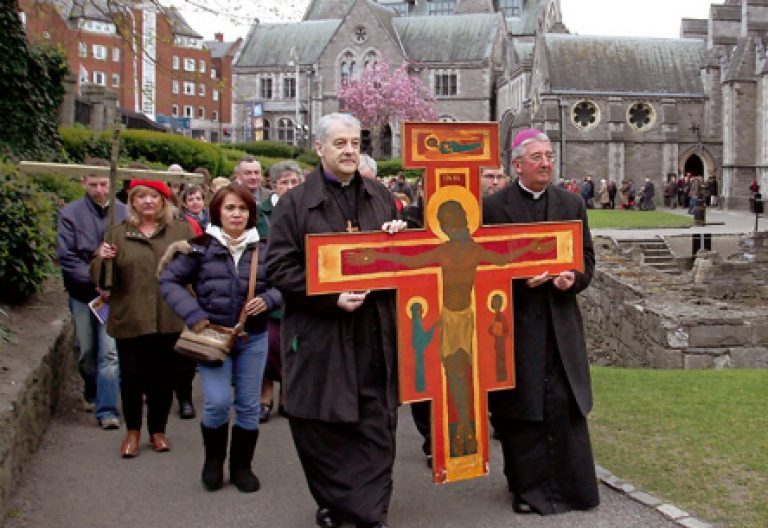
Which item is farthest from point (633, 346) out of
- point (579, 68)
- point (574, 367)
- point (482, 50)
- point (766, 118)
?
point (482, 50)

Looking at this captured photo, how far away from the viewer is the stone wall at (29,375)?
5379mm

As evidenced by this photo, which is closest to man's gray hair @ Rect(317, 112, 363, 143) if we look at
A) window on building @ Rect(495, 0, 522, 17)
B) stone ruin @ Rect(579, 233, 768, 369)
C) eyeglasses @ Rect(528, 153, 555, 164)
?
eyeglasses @ Rect(528, 153, 555, 164)

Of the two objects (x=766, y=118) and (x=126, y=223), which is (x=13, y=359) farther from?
(x=766, y=118)

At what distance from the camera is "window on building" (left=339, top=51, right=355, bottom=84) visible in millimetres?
77438

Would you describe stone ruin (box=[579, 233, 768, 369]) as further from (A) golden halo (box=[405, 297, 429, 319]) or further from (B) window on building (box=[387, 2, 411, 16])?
(B) window on building (box=[387, 2, 411, 16])

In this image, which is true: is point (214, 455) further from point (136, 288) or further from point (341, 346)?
point (136, 288)

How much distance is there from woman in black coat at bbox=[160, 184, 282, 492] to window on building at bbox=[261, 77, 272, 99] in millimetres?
77377

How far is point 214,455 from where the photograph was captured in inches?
231

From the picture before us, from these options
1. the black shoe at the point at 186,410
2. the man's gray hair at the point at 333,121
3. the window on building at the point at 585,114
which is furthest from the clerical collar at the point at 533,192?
the window on building at the point at 585,114

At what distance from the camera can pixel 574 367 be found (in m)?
5.37

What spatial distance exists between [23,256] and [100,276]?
190 cm

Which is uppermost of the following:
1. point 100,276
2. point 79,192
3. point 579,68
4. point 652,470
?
point 579,68

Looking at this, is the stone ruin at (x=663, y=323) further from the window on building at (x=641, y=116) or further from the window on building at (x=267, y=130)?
the window on building at (x=267, y=130)

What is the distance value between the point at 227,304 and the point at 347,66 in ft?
243
